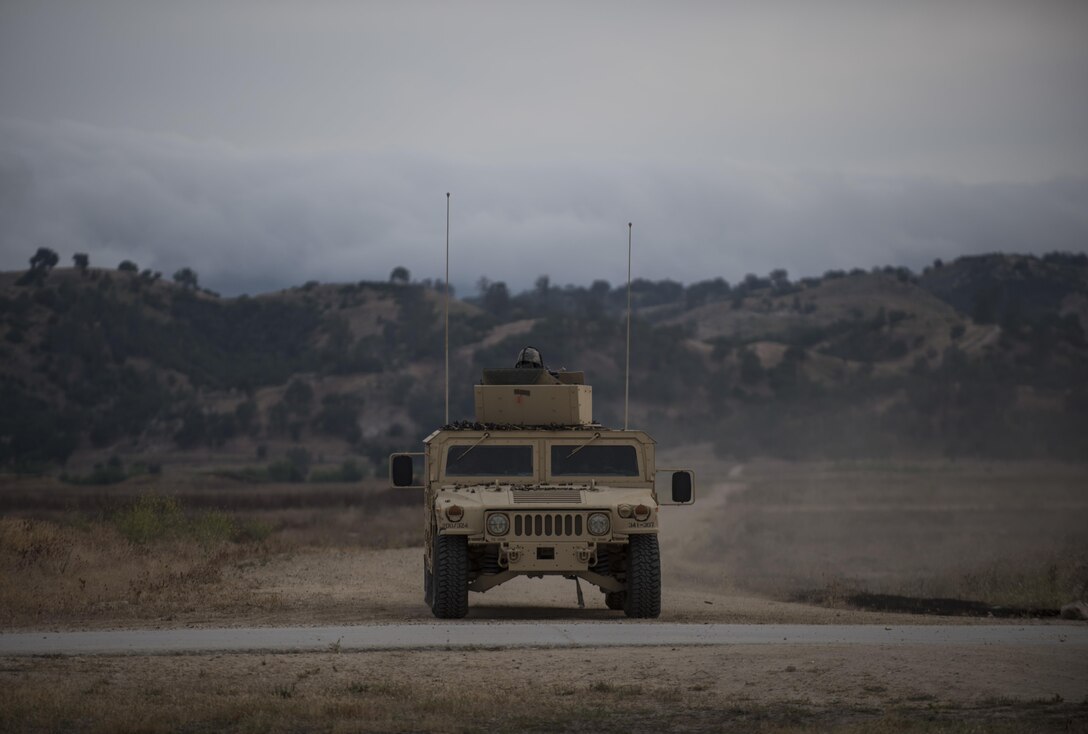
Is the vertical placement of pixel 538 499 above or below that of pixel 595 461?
below

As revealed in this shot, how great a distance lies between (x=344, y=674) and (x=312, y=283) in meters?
117

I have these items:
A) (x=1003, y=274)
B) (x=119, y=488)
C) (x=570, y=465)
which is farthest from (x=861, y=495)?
(x=1003, y=274)

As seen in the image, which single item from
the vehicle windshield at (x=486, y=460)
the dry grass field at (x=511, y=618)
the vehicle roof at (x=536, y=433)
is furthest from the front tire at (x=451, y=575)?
the vehicle roof at (x=536, y=433)

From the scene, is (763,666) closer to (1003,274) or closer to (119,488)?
(119,488)

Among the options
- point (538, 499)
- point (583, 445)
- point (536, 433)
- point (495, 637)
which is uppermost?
point (536, 433)

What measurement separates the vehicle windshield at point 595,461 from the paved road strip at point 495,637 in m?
1.99

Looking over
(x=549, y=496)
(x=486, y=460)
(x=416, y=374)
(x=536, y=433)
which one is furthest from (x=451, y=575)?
(x=416, y=374)

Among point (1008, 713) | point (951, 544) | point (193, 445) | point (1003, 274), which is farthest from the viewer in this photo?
point (1003, 274)

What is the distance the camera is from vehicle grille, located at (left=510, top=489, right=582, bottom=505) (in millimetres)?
16422

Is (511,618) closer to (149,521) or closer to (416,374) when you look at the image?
(149,521)

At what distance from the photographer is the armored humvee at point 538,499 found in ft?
53.3

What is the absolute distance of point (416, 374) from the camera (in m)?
101

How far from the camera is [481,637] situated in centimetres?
1501

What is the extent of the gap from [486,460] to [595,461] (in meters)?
1.23
